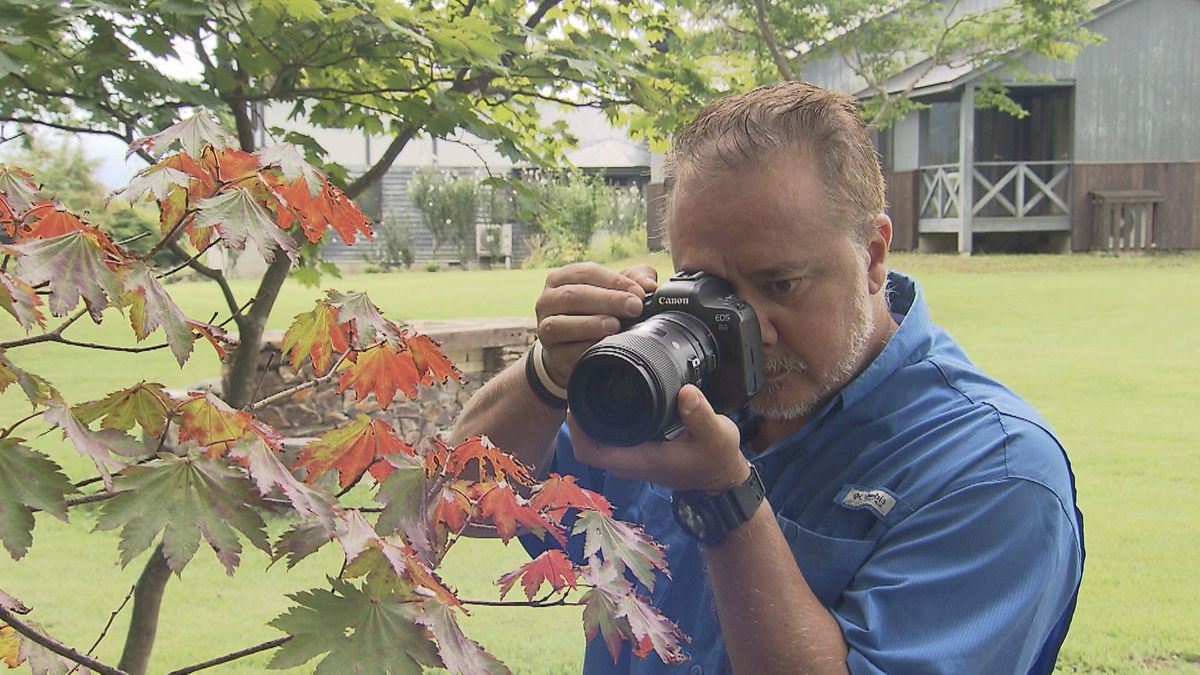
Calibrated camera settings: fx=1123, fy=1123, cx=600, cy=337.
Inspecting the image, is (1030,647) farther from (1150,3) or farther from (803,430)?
(1150,3)

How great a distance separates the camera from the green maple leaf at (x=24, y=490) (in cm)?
86

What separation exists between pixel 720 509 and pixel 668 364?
0.18 m

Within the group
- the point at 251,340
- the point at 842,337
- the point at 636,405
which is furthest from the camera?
the point at 251,340

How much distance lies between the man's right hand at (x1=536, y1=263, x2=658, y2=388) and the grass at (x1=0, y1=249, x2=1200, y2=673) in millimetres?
598

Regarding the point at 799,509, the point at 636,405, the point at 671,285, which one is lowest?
the point at 799,509

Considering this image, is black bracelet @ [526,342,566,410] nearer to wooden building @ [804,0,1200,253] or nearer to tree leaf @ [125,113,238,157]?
tree leaf @ [125,113,238,157]

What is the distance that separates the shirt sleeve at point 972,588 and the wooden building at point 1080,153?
16725mm

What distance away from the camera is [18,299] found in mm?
886

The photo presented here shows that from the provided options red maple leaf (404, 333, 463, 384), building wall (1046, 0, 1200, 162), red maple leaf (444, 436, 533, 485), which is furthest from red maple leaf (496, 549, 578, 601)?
building wall (1046, 0, 1200, 162)

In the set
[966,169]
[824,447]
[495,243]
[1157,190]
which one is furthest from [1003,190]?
[824,447]

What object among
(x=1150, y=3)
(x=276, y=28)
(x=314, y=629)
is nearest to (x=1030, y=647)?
(x=314, y=629)

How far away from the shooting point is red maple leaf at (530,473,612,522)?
1.22 m

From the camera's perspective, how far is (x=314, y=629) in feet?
2.98

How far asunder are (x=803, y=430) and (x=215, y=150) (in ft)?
2.72
